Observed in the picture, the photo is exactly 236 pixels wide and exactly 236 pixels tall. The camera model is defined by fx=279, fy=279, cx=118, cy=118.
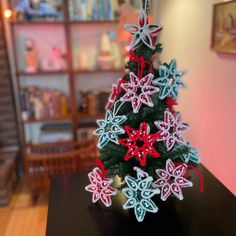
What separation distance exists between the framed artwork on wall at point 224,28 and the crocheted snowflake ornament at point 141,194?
96 centimetres

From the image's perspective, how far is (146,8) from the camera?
1.00m

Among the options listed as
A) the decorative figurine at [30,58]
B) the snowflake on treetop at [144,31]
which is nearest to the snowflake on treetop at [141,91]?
the snowflake on treetop at [144,31]

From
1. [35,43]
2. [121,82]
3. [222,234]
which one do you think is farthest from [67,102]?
[222,234]

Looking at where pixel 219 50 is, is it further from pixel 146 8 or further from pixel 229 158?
pixel 146 8

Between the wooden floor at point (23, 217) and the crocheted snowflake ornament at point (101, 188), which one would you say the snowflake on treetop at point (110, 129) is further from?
the wooden floor at point (23, 217)

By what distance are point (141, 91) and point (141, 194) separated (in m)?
0.36

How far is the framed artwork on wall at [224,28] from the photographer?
5.01 ft

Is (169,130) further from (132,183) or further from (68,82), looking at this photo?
(68,82)

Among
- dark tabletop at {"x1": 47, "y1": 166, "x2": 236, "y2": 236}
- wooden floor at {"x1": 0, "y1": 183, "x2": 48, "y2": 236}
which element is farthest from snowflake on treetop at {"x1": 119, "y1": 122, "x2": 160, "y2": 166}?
wooden floor at {"x1": 0, "y1": 183, "x2": 48, "y2": 236}

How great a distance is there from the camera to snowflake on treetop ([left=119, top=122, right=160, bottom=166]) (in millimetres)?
989

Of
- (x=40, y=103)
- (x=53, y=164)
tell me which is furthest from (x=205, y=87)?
(x=40, y=103)

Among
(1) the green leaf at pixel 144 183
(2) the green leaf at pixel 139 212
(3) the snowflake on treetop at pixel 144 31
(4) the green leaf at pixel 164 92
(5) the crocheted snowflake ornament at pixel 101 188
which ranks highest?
(3) the snowflake on treetop at pixel 144 31

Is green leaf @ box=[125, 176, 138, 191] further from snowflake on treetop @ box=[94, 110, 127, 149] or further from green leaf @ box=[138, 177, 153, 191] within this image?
snowflake on treetop @ box=[94, 110, 127, 149]

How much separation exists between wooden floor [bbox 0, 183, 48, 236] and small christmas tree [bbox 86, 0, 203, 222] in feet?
4.49
